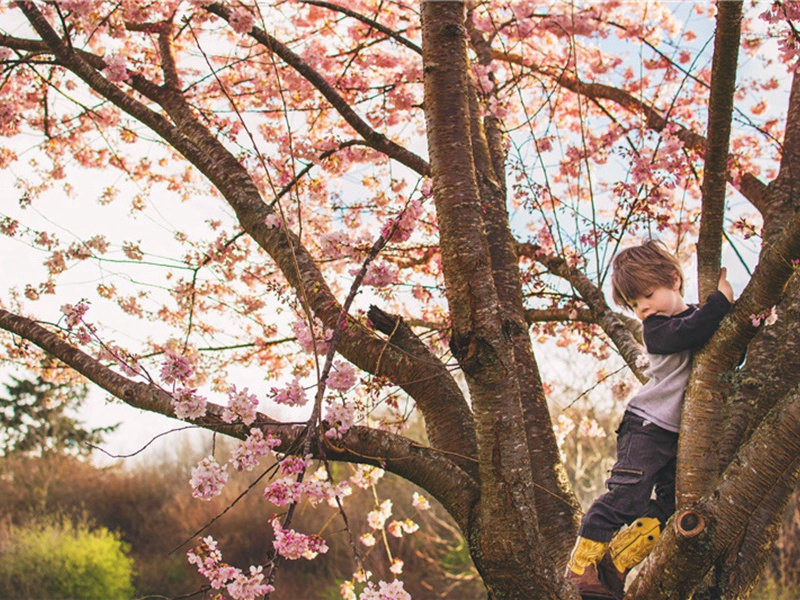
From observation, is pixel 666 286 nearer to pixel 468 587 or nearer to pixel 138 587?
pixel 468 587

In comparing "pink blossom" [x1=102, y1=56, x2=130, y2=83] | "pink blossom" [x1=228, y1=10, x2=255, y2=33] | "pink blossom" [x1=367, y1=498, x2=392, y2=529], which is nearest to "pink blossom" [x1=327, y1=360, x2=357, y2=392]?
"pink blossom" [x1=228, y1=10, x2=255, y2=33]

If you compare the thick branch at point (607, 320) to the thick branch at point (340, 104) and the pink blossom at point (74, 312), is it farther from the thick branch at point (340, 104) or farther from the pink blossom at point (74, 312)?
the pink blossom at point (74, 312)

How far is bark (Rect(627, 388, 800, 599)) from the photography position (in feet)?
5.32

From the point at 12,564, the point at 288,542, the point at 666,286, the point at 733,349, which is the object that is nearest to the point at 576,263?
the point at 666,286

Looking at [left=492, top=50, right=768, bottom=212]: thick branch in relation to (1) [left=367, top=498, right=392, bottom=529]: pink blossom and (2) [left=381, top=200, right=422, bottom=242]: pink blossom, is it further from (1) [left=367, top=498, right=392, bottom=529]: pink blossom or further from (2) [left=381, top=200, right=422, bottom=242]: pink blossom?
(1) [left=367, top=498, right=392, bottom=529]: pink blossom

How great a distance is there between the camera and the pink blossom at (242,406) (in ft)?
6.75

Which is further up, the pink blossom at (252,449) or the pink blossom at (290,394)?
the pink blossom at (290,394)

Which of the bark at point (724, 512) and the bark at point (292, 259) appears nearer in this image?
the bark at point (724, 512)

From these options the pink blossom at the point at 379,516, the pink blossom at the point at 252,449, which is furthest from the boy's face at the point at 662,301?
the pink blossom at the point at 379,516

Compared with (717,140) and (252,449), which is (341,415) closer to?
(252,449)

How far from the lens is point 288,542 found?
191 cm

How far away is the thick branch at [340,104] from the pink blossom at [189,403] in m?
1.49

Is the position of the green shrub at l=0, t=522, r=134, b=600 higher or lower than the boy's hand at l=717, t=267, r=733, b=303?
lower

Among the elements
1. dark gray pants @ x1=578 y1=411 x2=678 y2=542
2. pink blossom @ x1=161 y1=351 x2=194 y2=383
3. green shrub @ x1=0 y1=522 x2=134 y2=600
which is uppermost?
pink blossom @ x1=161 y1=351 x2=194 y2=383
